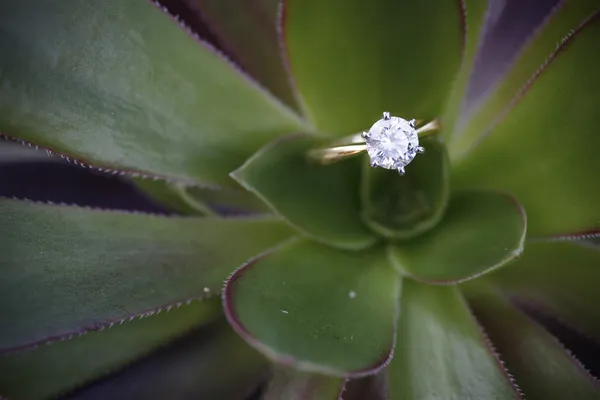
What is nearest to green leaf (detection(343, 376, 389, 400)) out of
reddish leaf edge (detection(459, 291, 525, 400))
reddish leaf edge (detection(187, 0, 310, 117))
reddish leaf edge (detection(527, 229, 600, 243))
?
reddish leaf edge (detection(459, 291, 525, 400))

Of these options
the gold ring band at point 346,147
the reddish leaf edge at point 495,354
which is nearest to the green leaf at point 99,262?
the gold ring band at point 346,147

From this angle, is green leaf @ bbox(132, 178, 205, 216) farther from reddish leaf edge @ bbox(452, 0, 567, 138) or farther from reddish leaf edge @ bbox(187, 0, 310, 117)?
reddish leaf edge @ bbox(452, 0, 567, 138)

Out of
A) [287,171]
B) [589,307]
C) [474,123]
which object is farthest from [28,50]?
[589,307]

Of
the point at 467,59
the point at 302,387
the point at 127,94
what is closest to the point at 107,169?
the point at 127,94

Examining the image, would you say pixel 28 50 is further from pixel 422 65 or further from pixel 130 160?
pixel 422 65

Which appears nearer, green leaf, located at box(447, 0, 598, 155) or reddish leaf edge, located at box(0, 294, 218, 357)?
reddish leaf edge, located at box(0, 294, 218, 357)

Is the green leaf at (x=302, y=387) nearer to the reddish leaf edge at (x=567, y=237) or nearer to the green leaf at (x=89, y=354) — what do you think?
the green leaf at (x=89, y=354)
